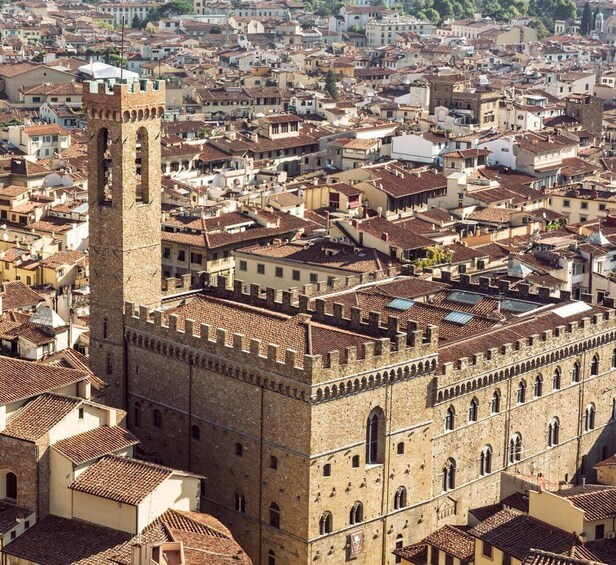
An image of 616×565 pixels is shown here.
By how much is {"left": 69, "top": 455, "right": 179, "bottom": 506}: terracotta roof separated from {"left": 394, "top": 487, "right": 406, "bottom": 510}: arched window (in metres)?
7.93

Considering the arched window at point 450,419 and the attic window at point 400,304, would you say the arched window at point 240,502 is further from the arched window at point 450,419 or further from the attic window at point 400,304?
the attic window at point 400,304

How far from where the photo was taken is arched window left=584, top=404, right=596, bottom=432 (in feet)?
185

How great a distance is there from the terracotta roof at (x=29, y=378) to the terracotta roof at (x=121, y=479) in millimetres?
3549

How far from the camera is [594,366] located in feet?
A: 186

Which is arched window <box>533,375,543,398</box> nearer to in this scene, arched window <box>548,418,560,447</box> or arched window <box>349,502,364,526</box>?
arched window <box>548,418,560,447</box>

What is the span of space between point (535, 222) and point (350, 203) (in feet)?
40.3

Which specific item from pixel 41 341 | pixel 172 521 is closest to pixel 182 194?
pixel 41 341

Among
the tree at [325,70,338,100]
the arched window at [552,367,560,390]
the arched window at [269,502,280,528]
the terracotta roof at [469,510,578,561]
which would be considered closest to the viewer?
the terracotta roof at [469,510,578,561]

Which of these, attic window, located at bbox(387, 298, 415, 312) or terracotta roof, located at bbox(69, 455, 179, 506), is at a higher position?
attic window, located at bbox(387, 298, 415, 312)

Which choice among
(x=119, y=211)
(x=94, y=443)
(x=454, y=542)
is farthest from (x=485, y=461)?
(x=119, y=211)

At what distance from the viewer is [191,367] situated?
4934 centimetres

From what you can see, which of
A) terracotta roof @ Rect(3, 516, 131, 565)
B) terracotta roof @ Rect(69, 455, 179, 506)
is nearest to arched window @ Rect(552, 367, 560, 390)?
terracotta roof @ Rect(69, 455, 179, 506)

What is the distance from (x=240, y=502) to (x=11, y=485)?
285 inches

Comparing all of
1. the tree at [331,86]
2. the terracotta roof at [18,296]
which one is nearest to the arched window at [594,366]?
the terracotta roof at [18,296]
